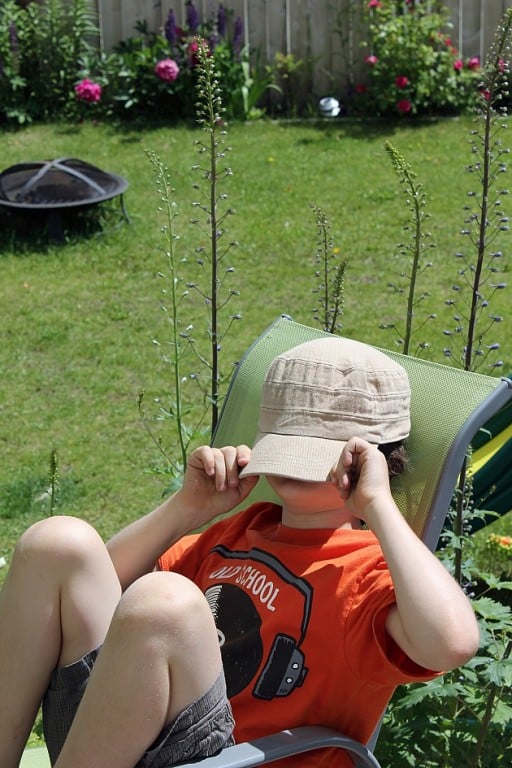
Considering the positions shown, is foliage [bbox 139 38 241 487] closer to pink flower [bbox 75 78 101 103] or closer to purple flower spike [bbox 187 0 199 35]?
pink flower [bbox 75 78 101 103]

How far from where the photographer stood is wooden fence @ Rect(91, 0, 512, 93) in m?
9.45

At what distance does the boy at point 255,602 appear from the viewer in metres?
2.14

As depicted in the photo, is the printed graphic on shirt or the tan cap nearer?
the printed graphic on shirt

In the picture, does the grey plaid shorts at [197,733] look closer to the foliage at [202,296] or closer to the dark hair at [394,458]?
the dark hair at [394,458]

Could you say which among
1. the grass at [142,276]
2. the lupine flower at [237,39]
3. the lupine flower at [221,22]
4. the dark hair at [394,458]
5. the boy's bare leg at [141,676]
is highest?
the lupine flower at [221,22]

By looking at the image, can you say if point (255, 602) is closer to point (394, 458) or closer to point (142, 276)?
point (394, 458)

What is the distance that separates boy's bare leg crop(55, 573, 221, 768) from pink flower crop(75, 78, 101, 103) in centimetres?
759

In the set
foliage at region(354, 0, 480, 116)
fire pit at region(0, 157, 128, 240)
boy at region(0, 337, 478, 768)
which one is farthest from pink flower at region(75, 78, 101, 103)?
boy at region(0, 337, 478, 768)

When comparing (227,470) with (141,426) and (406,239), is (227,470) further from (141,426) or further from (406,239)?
(406,239)

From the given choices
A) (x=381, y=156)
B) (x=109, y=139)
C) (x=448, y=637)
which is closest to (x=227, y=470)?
(x=448, y=637)

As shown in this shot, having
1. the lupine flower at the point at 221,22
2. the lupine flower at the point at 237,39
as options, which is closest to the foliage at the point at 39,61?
the lupine flower at the point at 221,22

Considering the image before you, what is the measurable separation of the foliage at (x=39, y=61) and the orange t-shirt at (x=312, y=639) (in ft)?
24.5

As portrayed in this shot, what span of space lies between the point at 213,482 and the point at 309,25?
758 cm

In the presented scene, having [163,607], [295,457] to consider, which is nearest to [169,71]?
[295,457]
